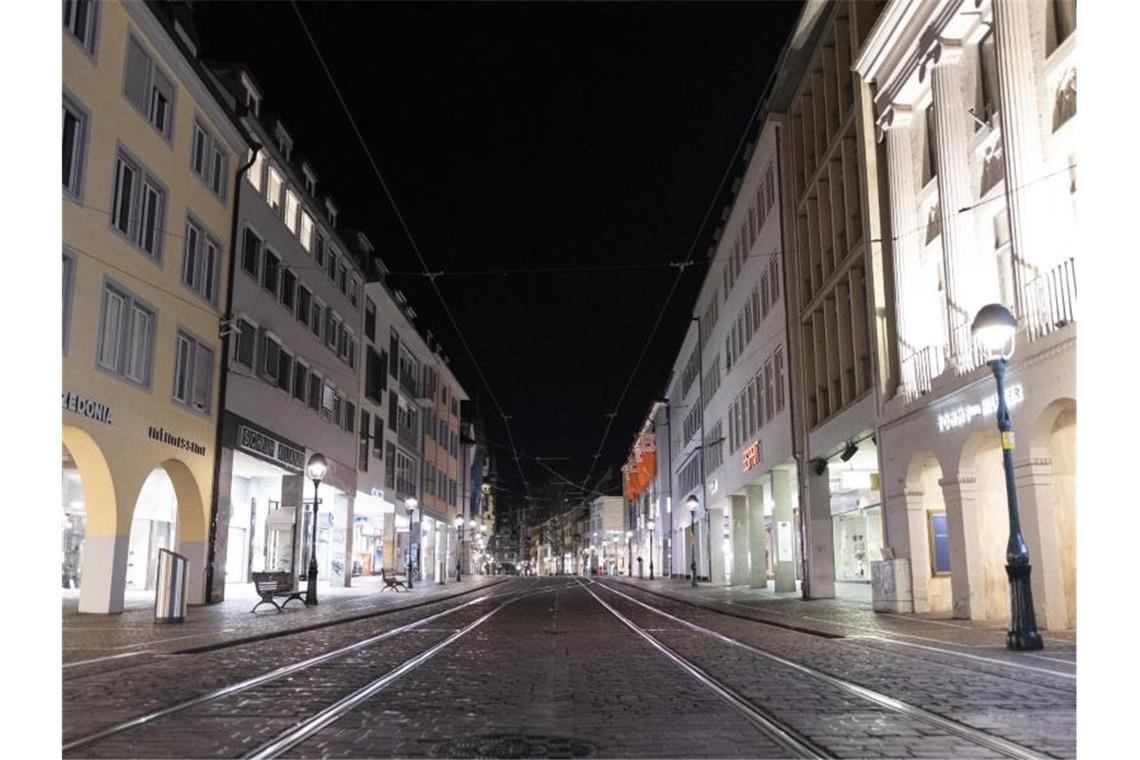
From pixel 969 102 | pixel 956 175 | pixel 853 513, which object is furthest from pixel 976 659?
pixel 853 513

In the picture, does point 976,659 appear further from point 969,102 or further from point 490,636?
point 969,102

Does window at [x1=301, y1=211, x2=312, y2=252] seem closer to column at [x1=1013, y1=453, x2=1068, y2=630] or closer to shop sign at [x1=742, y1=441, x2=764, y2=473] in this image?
shop sign at [x1=742, y1=441, x2=764, y2=473]

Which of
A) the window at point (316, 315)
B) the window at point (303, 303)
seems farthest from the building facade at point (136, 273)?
the window at point (316, 315)

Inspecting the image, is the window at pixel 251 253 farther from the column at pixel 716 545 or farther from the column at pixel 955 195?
the column at pixel 716 545

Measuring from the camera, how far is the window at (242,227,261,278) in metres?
28.2

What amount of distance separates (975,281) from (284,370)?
22049mm

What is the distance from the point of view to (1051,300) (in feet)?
47.7

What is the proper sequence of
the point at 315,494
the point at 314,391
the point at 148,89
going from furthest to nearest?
1. the point at 314,391
2. the point at 315,494
3. the point at 148,89

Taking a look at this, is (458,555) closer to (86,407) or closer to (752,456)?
(752,456)

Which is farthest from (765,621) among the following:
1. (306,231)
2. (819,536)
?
(306,231)

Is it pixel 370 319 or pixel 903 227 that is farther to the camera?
pixel 370 319

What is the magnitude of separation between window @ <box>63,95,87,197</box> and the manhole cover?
15.9m

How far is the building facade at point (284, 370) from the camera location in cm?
2803

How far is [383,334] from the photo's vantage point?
4781cm
